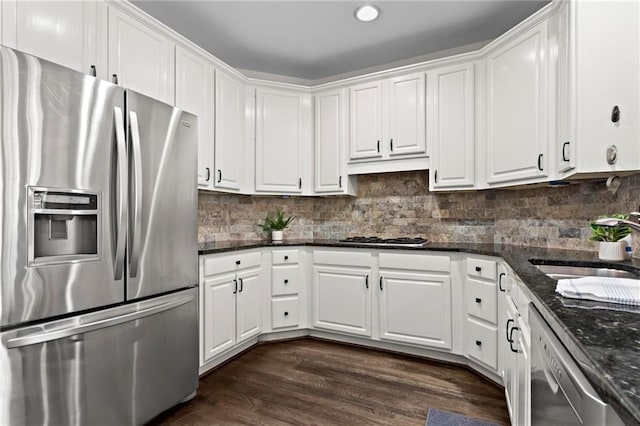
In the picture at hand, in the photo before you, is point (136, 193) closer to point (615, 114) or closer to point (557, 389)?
point (557, 389)

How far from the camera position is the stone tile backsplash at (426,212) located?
8.15 feet

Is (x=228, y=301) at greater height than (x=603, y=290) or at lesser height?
lesser

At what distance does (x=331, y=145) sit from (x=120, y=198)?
2.17 m

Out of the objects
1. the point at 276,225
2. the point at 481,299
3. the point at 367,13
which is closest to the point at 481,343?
the point at 481,299

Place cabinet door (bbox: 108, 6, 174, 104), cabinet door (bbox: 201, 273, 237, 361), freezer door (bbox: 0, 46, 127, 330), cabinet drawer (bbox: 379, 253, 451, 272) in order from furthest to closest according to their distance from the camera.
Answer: cabinet drawer (bbox: 379, 253, 451, 272) → cabinet door (bbox: 201, 273, 237, 361) → cabinet door (bbox: 108, 6, 174, 104) → freezer door (bbox: 0, 46, 127, 330)

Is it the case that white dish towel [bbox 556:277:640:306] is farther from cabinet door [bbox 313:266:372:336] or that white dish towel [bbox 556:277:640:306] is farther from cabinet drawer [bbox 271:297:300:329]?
cabinet drawer [bbox 271:297:300:329]

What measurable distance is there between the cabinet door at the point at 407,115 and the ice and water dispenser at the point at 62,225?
2404 mm

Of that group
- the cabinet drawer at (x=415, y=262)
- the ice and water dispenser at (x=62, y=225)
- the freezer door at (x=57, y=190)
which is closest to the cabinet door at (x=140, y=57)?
the freezer door at (x=57, y=190)

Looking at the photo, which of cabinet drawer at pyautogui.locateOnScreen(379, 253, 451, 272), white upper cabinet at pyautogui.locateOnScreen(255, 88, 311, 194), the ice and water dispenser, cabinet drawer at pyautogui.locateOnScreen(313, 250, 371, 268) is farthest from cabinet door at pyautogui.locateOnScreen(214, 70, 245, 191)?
cabinet drawer at pyautogui.locateOnScreen(379, 253, 451, 272)

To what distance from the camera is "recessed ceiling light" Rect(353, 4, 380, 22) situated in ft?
8.61

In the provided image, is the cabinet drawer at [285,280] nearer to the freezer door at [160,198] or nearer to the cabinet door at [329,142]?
the cabinet door at [329,142]

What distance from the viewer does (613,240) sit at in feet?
6.43

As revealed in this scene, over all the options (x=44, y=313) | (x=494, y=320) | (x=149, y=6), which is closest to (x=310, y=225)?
(x=494, y=320)

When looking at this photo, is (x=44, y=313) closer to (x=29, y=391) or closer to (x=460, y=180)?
(x=29, y=391)
